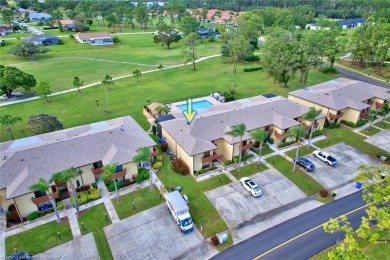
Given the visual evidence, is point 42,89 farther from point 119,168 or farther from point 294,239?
point 294,239

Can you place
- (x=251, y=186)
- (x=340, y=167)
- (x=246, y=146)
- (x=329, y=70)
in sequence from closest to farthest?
(x=251, y=186), (x=340, y=167), (x=246, y=146), (x=329, y=70)

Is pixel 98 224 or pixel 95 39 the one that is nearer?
pixel 98 224

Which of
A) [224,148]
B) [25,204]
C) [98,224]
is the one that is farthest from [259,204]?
[25,204]

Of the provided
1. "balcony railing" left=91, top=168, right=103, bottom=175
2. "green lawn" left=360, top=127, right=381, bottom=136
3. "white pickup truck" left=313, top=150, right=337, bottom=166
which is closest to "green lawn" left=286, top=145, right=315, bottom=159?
"white pickup truck" left=313, top=150, right=337, bottom=166

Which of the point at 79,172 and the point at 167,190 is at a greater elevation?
the point at 79,172

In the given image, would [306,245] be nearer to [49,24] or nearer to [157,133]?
[157,133]

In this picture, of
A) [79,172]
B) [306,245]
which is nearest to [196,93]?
[79,172]
